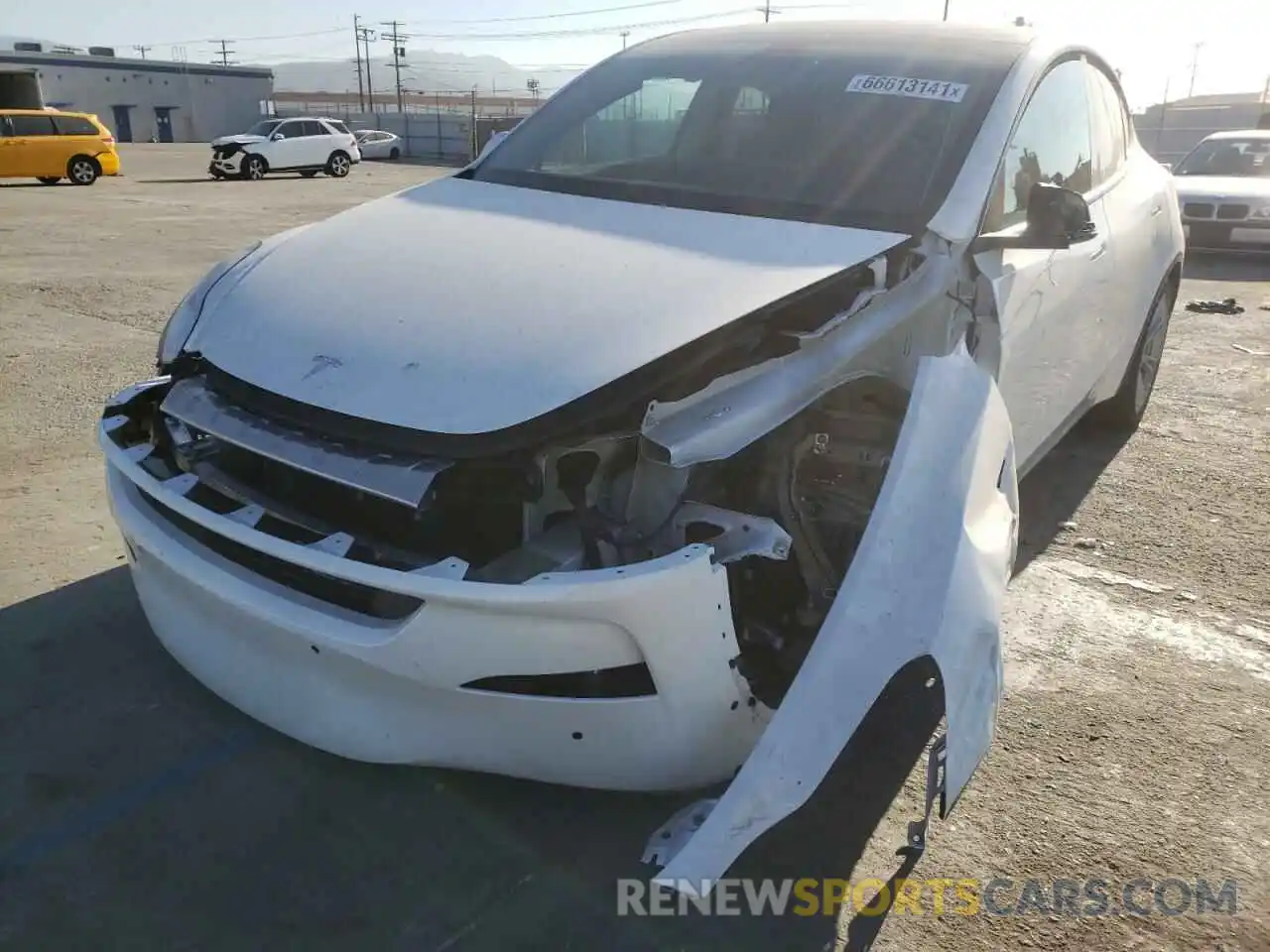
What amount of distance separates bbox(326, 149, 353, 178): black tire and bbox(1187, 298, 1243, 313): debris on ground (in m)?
22.2

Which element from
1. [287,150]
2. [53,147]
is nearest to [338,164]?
[287,150]

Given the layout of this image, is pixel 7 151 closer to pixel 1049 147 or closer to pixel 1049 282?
pixel 1049 147

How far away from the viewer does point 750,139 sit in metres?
3.27

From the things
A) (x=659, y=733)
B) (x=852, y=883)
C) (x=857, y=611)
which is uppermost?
(x=857, y=611)

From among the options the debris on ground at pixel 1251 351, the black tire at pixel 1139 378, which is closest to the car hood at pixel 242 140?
the debris on ground at pixel 1251 351

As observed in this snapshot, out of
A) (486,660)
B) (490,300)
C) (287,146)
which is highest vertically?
(287,146)

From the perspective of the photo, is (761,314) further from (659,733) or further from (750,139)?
(750,139)

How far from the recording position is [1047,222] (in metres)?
2.80

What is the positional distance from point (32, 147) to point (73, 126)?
38.8 inches

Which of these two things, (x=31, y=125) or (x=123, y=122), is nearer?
(x=31, y=125)

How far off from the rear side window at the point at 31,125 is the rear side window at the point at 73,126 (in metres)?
0.14

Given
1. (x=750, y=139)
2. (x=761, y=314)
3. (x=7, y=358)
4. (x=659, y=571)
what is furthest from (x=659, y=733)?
(x=7, y=358)

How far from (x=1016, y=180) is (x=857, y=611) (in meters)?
1.74

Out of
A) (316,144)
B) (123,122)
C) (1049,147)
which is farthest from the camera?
(123,122)
